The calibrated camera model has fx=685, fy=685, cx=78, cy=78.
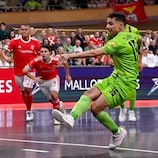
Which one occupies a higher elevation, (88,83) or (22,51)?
(22,51)

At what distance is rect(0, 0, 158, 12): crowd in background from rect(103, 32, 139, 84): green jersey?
21803 mm

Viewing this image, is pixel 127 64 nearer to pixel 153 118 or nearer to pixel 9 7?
pixel 153 118

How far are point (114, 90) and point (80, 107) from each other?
0.66m

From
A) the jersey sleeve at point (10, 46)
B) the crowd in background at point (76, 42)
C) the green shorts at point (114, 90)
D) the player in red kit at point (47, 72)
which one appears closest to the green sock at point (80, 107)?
the green shorts at point (114, 90)

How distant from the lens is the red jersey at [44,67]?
15.3 meters

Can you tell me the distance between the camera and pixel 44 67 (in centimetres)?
1533

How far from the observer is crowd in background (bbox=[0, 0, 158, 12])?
3238 cm

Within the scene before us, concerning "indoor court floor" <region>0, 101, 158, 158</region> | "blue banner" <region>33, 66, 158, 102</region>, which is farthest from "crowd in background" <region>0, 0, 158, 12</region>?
"indoor court floor" <region>0, 101, 158, 158</region>

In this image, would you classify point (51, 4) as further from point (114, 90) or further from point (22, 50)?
point (114, 90)

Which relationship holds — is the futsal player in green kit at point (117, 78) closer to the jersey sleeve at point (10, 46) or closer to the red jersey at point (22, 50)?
the red jersey at point (22, 50)

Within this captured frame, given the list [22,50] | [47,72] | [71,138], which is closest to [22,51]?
[22,50]

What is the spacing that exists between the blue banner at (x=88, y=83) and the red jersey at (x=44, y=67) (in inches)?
225

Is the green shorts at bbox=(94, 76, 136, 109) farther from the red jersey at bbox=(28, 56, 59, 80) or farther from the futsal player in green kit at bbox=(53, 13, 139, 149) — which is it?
the red jersey at bbox=(28, 56, 59, 80)

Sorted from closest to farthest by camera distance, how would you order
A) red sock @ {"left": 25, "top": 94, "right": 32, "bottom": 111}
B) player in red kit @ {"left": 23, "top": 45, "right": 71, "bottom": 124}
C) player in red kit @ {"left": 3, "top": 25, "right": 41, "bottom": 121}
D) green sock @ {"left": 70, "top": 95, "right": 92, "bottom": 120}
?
green sock @ {"left": 70, "top": 95, "right": 92, "bottom": 120}
player in red kit @ {"left": 23, "top": 45, "right": 71, "bottom": 124}
red sock @ {"left": 25, "top": 94, "right": 32, "bottom": 111}
player in red kit @ {"left": 3, "top": 25, "right": 41, "bottom": 121}
